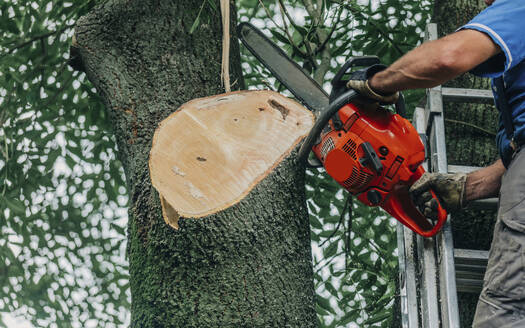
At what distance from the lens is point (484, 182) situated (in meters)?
2.46

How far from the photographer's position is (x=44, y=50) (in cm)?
400

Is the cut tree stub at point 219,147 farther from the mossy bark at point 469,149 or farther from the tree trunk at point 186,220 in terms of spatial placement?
the mossy bark at point 469,149

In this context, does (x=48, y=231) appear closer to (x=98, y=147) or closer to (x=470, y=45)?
(x=98, y=147)

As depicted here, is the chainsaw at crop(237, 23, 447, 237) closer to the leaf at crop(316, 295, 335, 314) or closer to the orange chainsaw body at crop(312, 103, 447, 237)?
the orange chainsaw body at crop(312, 103, 447, 237)

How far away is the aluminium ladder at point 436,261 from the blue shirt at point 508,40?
54 cm

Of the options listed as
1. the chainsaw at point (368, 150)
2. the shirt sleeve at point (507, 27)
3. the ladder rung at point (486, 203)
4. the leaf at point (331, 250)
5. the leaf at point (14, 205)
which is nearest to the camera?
the shirt sleeve at point (507, 27)

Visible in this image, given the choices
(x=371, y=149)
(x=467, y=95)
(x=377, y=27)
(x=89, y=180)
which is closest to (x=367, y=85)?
(x=371, y=149)

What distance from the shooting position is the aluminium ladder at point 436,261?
232cm

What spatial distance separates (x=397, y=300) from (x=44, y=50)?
259cm

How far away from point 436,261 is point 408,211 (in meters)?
0.22

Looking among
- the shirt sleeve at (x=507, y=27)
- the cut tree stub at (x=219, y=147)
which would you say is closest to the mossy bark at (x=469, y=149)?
the cut tree stub at (x=219, y=147)

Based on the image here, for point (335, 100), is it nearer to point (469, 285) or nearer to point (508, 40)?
point (508, 40)

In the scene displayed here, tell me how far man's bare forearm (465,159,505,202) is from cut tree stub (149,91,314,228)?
2.22 feet

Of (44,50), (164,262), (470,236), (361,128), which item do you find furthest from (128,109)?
(44,50)
